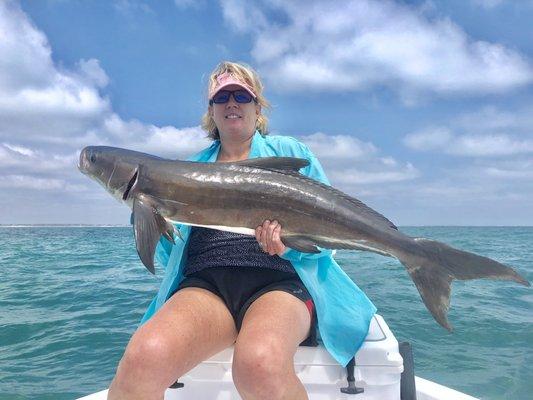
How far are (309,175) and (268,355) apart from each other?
1.71 metres

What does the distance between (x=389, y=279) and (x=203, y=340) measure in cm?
1083

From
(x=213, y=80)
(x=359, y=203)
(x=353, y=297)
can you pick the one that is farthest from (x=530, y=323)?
(x=213, y=80)

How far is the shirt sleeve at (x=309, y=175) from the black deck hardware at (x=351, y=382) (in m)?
0.83

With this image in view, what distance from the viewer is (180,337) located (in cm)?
298

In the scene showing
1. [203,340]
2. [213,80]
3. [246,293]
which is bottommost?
[203,340]

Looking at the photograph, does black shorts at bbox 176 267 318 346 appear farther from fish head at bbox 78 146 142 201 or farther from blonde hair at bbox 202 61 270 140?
blonde hair at bbox 202 61 270 140

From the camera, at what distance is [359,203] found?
344 centimetres

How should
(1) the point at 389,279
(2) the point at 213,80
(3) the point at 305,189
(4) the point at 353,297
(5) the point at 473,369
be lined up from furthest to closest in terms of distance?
(1) the point at 389,279
(5) the point at 473,369
(2) the point at 213,80
(4) the point at 353,297
(3) the point at 305,189

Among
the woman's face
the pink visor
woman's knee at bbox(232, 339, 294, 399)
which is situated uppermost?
Result: the pink visor

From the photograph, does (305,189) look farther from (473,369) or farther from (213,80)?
(473,369)

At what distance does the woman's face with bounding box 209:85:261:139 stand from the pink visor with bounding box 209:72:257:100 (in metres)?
0.06

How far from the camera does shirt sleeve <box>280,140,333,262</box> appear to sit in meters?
3.60

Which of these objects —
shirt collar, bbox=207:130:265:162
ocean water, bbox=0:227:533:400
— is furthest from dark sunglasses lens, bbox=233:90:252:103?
ocean water, bbox=0:227:533:400

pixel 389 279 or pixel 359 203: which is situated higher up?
pixel 359 203
